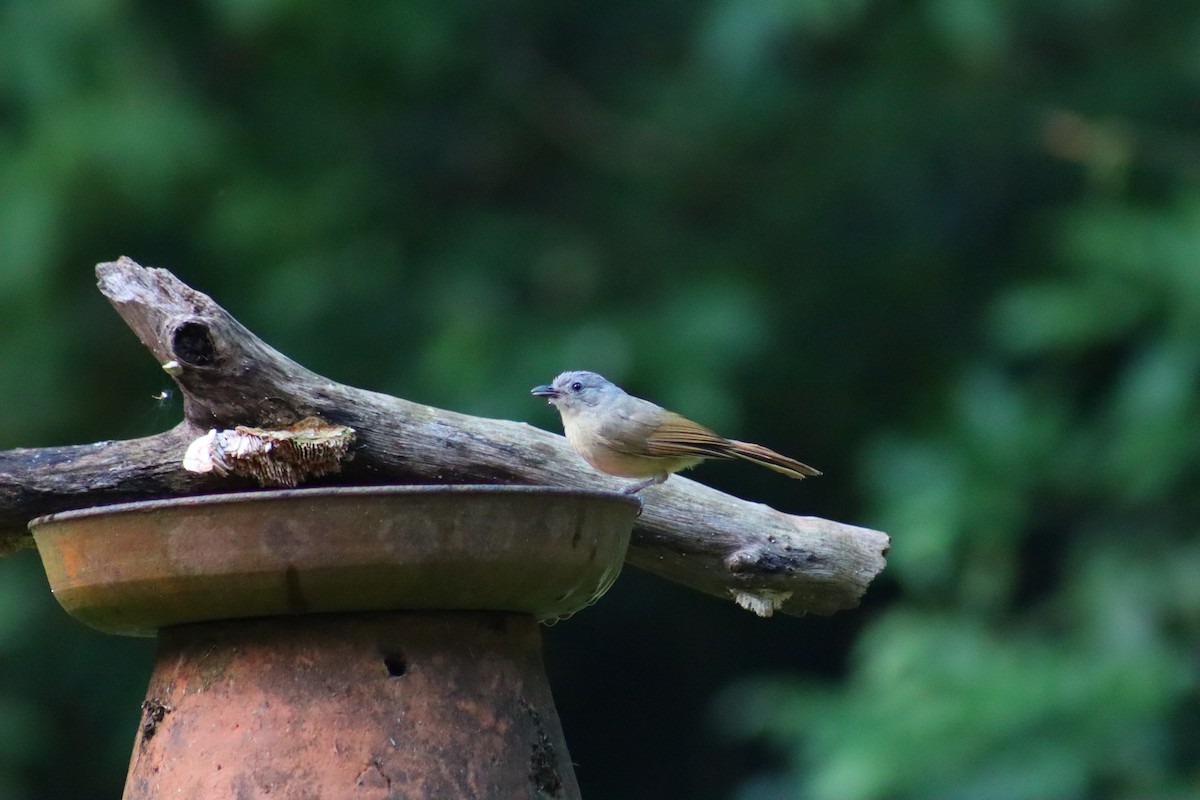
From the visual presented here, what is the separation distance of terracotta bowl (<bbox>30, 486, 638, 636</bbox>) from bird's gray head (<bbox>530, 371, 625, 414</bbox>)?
1.77 metres

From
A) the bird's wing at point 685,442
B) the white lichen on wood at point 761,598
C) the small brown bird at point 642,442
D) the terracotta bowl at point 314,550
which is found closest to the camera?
the terracotta bowl at point 314,550

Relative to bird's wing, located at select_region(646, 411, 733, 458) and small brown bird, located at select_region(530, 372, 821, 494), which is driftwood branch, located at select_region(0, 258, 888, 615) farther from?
bird's wing, located at select_region(646, 411, 733, 458)

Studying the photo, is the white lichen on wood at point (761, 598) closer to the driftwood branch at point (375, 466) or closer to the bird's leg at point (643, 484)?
the driftwood branch at point (375, 466)

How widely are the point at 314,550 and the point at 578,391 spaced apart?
2151 mm

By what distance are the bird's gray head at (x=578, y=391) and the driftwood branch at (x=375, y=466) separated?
99 centimetres

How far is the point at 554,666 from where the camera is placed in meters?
10.1

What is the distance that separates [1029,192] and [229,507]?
8212mm

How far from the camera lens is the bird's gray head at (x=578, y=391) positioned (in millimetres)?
4531

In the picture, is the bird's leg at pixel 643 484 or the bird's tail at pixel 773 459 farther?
the bird's tail at pixel 773 459

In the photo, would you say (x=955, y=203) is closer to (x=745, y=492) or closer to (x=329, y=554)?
(x=745, y=492)

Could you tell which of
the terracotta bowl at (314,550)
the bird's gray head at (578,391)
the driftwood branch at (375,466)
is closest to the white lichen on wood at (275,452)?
the driftwood branch at (375,466)

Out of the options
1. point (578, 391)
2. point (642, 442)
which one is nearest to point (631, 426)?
point (642, 442)

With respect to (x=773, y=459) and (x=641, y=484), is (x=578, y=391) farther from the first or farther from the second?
(x=641, y=484)

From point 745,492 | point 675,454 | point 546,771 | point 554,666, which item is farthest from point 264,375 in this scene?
point 554,666
